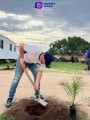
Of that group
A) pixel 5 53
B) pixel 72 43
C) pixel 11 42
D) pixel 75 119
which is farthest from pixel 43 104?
pixel 72 43

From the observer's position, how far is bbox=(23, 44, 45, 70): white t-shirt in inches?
282

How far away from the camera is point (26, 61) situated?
7.61m

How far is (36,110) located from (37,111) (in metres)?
0.04

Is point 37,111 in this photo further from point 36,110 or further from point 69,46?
point 69,46

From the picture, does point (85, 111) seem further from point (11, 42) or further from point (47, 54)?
point (11, 42)

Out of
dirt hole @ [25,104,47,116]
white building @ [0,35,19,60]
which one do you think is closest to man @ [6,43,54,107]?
dirt hole @ [25,104,47,116]

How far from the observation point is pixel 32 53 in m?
7.25

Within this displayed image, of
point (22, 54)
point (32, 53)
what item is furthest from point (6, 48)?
point (32, 53)

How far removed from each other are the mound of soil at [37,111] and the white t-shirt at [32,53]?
91 cm

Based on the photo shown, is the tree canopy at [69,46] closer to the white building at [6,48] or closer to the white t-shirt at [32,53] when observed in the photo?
the white building at [6,48]

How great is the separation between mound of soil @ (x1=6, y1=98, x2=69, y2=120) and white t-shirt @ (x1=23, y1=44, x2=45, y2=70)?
91 centimetres

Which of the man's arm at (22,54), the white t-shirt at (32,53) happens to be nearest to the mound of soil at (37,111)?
the man's arm at (22,54)

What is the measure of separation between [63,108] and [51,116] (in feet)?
1.44

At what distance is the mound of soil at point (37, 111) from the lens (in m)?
6.61
